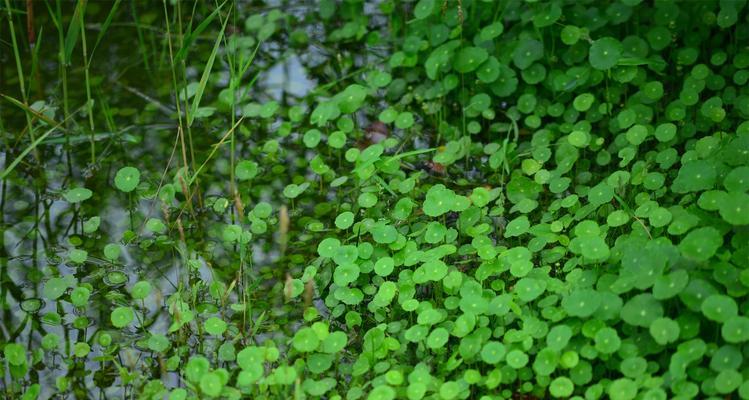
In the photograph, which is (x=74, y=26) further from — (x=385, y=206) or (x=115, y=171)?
(x=385, y=206)

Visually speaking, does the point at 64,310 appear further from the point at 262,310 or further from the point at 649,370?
the point at 649,370

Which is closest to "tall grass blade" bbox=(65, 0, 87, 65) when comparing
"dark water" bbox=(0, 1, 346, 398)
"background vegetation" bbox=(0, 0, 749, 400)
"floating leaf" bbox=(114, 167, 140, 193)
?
"background vegetation" bbox=(0, 0, 749, 400)

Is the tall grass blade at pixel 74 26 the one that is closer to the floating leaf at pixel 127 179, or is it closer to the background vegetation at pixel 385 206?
the background vegetation at pixel 385 206

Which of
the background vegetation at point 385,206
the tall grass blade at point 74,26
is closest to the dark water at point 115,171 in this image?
the background vegetation at point 385,206

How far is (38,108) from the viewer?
373 cm

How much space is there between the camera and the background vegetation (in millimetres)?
2629

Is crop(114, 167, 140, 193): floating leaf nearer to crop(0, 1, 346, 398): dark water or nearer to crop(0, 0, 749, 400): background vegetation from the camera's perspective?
crop(0, 0, 749, 400): background vegetation

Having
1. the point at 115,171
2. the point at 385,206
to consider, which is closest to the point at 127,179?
the point at 115,171

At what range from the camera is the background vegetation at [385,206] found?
263 cm

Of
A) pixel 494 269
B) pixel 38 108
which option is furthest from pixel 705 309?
pixel 38 108

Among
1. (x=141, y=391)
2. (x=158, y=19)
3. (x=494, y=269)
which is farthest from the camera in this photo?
(x=158, y=19)

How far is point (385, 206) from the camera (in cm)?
336

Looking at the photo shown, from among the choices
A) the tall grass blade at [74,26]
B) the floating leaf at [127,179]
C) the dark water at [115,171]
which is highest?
the tall grass blade at [74,26]

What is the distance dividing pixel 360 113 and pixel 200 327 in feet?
4.38
